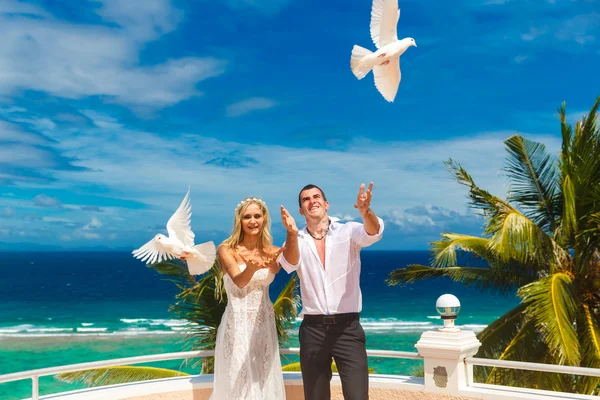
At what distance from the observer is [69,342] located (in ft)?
105

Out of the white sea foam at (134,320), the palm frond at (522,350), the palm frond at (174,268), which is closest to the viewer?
the palm frond at (174,268)

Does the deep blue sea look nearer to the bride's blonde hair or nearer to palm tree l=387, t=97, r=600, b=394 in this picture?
palm tree l=387, t=97, r=600, b=394

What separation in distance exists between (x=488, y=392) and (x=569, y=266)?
5.06 metres

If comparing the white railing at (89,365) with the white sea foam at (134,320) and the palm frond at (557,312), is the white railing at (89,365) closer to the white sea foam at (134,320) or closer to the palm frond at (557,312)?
the palm frond at (557,312)

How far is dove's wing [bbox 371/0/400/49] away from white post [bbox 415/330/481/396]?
76.8 inches

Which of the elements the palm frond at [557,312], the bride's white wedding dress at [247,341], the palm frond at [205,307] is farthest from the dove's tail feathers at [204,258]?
the palm frond at [557,312]

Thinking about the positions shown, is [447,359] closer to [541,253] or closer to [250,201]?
[250,201]

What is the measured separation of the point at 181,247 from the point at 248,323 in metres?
0.63

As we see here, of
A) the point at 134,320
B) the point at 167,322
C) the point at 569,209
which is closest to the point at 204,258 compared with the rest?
the point at 569,209

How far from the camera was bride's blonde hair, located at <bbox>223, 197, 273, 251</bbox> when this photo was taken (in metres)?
3.71

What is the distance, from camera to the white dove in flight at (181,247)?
11.9 ft

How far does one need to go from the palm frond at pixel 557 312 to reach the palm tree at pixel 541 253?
2 cm

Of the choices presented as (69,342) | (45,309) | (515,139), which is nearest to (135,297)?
(45,309)

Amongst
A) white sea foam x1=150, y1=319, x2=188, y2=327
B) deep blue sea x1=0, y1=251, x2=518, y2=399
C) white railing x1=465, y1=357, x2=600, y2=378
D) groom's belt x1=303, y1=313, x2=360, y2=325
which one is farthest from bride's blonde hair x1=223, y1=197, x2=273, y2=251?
white sea foam x1=150, y1=319, x2=188, y2=327
